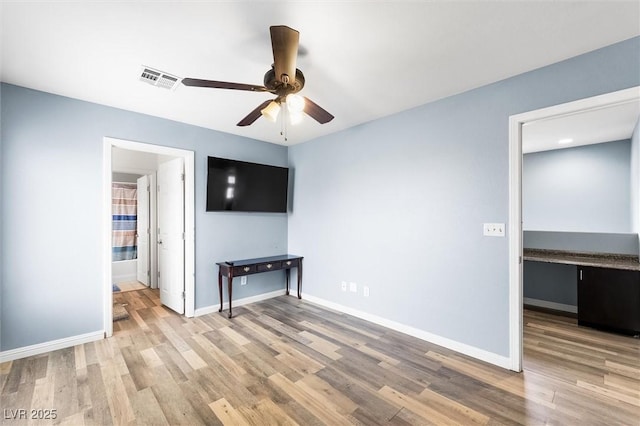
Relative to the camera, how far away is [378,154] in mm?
3416

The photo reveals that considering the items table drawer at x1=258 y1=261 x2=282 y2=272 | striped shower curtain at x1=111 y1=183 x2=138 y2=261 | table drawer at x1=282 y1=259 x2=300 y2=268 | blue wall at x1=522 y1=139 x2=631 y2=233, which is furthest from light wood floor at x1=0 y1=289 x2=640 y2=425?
striped shower curtain at x1=111 y1=183 x2=138 y2=261

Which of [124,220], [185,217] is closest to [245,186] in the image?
[185,217]

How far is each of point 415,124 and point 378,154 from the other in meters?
0.56

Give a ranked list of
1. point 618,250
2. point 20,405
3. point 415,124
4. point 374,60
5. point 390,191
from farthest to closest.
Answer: point 618,250 < point 390,191 < point 415,124 < point 374,60 < point 20,405

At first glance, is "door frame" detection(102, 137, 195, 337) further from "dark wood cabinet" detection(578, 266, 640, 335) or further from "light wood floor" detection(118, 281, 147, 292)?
"dark wood cabinet" detection(578, 266, 640, 335)

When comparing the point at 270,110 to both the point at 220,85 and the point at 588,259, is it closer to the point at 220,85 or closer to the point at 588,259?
the point at 220,85

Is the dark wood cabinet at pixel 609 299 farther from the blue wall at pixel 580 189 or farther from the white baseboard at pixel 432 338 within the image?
the white baseboard at pixel 432 338

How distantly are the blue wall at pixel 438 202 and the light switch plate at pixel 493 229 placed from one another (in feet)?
0.18

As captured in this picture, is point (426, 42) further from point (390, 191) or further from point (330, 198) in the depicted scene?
point (330, 198)

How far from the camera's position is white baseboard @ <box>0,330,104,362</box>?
2476mm

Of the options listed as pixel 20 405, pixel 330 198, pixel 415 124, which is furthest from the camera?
pixel 330 198

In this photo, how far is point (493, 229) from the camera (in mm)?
2469

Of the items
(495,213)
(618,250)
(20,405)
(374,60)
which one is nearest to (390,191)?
(495,213)

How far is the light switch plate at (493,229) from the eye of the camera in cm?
242
